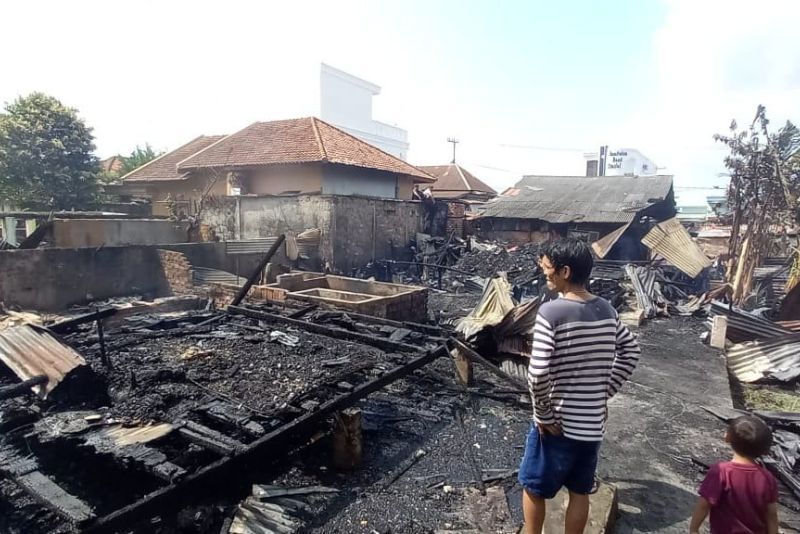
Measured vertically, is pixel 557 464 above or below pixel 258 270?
below

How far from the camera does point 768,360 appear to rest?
650cm

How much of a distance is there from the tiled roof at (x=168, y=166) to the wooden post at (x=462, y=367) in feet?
57.6

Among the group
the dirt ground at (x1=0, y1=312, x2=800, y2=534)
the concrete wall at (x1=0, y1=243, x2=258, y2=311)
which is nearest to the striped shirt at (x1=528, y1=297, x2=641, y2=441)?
the dirt ground at (x1=0, y1=312, x2=800, y2=534)

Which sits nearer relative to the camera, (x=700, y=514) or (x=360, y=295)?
(x=700, y=514)

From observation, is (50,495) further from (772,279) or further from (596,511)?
(772,279)

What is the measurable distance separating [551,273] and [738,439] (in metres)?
1.26

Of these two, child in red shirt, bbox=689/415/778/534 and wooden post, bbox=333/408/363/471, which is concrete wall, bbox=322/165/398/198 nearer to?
wooden post, bbox=333/408/363/471

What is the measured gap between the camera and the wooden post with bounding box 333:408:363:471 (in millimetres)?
3738

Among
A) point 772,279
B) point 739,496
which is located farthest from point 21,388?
point 772,279

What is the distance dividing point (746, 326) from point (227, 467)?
888 centimetres

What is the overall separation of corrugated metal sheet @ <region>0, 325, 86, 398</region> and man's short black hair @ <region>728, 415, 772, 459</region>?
509 centimetres

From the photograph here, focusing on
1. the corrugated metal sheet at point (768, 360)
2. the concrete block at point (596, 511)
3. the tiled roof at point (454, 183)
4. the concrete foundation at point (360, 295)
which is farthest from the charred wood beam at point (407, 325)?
the tiled roof at point (454, 183)

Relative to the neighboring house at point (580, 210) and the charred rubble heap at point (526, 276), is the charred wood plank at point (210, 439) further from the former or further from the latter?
the neighboring house at point (580, 210)

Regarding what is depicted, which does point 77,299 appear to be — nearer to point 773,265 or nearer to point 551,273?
point 551,273
